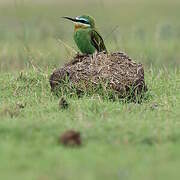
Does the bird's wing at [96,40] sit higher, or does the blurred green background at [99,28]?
the bird's wing at [96,40]

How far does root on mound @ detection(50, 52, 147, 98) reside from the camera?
618 centimetres

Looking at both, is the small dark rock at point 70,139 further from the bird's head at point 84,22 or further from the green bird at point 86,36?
the bird's head at point 84,22

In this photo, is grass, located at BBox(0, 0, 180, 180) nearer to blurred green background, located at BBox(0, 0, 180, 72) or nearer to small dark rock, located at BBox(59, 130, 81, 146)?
small dark rock, located at BBox(59, 130, 81, 146)

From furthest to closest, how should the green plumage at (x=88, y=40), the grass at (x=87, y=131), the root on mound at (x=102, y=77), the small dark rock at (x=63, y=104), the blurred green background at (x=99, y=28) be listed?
the blurred green background at (x=99, y=28), the green plumage at (x=88, y=40), the root on mound at (x=102, y=77), the small dark rock at (x=63, y=104), the grass at (x=87, y=131)

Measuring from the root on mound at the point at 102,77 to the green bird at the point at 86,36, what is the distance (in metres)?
0.45

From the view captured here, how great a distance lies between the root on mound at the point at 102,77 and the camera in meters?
6.18

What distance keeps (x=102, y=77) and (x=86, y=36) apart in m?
0.83

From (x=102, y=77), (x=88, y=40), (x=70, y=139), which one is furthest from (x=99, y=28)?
(x=70, y=139)

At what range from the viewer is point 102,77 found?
6242mm

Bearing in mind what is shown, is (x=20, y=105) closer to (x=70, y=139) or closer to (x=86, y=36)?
(x=70, y=139)

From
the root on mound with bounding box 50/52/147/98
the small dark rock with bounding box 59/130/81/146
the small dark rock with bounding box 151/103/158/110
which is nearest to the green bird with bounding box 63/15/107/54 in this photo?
the root on mound with bounding box 50/52/147/98

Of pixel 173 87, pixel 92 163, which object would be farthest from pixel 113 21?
pixel 92 163

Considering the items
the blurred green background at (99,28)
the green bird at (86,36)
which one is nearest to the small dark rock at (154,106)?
the green bird at (86,36)

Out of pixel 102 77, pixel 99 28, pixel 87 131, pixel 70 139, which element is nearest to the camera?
pixel 70 139
